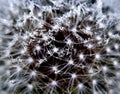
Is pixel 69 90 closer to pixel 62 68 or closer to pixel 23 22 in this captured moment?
pixel 62 68

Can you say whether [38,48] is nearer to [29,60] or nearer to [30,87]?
[29,60]

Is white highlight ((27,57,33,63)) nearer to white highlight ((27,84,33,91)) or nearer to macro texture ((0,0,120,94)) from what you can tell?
macro texture ((0,0,120,94))

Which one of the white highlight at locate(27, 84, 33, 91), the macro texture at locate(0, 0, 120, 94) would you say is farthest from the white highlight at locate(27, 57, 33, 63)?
the white highlight at locate(27, 84, 33, 91)

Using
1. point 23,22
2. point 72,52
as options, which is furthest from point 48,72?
point 23,22

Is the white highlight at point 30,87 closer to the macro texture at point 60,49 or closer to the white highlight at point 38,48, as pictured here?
the macro texture at point 60,49

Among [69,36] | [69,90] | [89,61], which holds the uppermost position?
[69,36]

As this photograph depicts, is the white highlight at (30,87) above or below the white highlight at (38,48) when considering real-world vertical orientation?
below

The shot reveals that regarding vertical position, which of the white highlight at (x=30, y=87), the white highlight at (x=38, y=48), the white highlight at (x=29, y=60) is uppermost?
the white highlight at (x=38, y=48)

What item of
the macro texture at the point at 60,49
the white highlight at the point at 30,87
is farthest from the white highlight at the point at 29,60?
the white highlight at the point at 30,87
